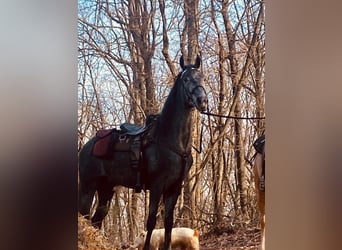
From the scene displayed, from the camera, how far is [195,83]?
1967 mm

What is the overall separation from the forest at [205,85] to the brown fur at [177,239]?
28mm

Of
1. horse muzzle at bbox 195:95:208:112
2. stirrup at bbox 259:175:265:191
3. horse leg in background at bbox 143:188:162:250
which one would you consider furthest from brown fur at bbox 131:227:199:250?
horse muzzle at bbox 195:95:208:112

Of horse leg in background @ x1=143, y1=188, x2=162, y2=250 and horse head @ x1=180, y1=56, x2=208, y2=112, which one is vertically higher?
horse head @ x1=180, y1=56, x2=208, y2=112

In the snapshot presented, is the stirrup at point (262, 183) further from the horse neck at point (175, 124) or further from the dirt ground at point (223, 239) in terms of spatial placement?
the horse neck at point (175, 124)

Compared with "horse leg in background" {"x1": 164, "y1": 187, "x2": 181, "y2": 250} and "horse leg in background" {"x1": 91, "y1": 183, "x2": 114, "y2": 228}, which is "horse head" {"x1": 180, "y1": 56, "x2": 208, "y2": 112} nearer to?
"horse leg in background" {"x1": 164, "y1": 187, "x2": 181, "y2": 250}

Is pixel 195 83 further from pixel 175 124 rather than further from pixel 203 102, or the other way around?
pixel 175 124

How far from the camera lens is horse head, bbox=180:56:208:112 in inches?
77.4

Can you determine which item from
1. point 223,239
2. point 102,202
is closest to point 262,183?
point 223,239

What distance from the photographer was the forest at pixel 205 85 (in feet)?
6.43

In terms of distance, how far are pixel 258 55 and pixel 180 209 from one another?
0.76 m

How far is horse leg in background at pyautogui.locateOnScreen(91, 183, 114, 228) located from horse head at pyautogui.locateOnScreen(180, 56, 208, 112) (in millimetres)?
539
